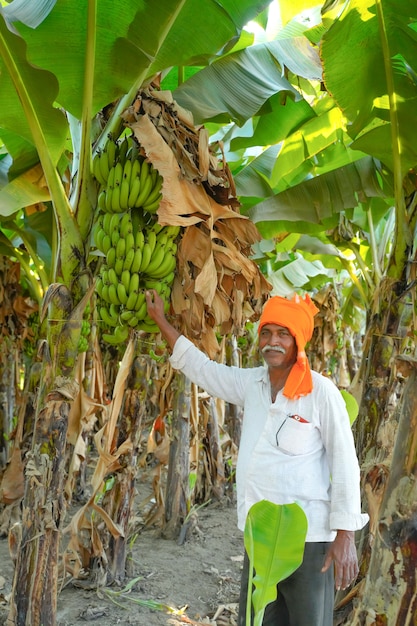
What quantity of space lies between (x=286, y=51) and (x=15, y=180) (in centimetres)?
165

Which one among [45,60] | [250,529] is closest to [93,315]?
[45,60]

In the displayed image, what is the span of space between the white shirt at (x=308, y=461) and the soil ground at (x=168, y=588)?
1565 millimetres

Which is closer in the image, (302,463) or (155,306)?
(302,463)

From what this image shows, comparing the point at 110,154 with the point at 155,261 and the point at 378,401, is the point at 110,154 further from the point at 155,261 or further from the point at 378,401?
the point at 378,401

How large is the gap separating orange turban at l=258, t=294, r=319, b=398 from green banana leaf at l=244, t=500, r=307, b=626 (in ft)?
1.60

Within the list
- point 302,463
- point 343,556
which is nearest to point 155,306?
point 302,463

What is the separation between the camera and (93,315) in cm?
265

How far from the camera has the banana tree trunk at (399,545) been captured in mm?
1261

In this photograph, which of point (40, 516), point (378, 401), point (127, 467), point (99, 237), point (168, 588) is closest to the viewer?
point (99, 237)

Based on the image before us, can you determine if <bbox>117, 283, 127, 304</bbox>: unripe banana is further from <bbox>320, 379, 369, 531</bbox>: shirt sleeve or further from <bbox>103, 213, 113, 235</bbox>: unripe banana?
<bbox>320, 379, 369, 531</bbox>: shirt sleeve

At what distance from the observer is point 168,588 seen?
146 inches

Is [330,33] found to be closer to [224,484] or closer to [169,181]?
[169,181]

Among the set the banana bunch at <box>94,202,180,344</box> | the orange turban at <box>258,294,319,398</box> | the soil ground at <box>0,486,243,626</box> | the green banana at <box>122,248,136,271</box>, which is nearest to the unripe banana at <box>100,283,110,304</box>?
the banana bunch at <box>94,202,180,344</box>

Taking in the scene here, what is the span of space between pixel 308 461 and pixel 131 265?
99cm
